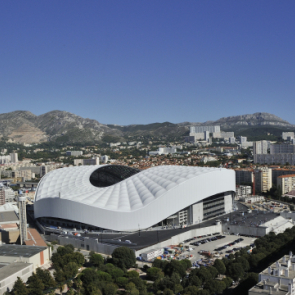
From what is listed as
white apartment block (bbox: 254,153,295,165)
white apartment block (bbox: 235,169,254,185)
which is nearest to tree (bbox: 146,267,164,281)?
white apartment block (bbox: 235,169,254,185)

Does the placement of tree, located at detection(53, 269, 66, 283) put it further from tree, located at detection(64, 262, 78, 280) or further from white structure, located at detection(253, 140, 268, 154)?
white structure, located at detection(253, 140, 268, 154)

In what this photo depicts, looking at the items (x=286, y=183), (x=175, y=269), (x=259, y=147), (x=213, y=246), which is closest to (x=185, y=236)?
Result: (x=213, y=246)

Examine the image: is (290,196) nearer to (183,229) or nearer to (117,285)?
(183,229)

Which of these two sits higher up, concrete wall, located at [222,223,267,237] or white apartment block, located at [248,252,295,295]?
white apartment block, located at [248,252,295,295]

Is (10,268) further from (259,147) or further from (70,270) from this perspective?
(259,147)

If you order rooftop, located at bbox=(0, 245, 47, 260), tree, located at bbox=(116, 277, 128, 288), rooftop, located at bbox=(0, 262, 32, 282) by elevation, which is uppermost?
rooftop, located at bbox=(0, 245, 47, 260)
